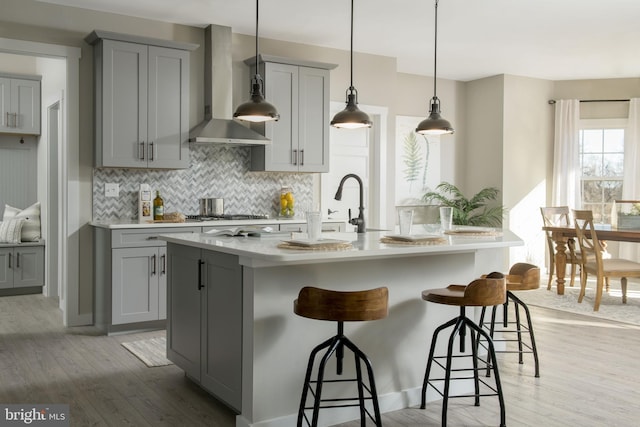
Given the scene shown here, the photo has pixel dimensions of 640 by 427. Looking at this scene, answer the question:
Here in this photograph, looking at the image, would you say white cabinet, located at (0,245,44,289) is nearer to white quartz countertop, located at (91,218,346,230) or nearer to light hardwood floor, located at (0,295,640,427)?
light hardwood floor, located at (0,295,640,427)

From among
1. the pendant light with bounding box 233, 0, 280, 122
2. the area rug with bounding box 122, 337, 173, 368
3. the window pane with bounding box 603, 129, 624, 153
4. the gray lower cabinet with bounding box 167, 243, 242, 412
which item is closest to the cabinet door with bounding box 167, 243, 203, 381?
the gray lower cabinet with bounding box 167, 243, 242, 412

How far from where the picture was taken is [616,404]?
3.39m

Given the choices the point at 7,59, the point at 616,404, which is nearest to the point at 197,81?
the point at 7,59

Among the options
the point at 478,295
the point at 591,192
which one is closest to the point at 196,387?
the point at 478,295

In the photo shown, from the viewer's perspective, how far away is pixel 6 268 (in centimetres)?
670

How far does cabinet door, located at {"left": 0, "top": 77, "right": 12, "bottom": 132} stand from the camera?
6934 millimetres

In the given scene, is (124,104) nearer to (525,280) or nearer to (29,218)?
(29,218)

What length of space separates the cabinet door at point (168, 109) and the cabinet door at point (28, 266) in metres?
2.49

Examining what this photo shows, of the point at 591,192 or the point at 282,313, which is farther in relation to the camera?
the point at 591,192

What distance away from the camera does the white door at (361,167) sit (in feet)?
22.3

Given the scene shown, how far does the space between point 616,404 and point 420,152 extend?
506cm

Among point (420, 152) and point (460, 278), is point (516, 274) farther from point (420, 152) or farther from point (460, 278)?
point (420, 152)

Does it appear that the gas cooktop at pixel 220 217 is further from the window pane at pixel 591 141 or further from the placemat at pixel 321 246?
the window pane at pixel 591 141

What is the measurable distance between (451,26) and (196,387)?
4.10 meters
